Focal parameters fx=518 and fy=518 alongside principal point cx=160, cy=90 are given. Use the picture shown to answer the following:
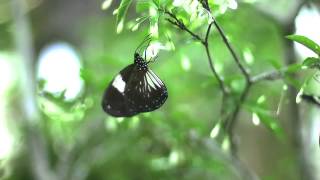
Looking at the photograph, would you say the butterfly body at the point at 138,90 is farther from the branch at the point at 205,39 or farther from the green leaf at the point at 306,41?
the green leaf at the point at 306,41

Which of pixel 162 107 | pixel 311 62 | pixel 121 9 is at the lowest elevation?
pixel 162 107

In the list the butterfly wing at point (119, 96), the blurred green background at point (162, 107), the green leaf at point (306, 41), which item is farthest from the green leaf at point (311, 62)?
the butterfly wing at point (119, 96)

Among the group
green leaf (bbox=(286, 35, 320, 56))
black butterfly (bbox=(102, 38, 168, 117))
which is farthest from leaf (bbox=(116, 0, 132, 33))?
green leaf (bbox=(286, 35, 320, 56))

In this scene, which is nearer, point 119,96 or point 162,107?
point 119,96

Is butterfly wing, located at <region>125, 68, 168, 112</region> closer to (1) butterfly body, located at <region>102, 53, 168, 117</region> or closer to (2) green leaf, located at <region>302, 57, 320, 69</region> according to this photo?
(1) butterfly body, located at <region>102, 53, 168, 117</region>

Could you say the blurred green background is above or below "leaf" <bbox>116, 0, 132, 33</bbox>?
below

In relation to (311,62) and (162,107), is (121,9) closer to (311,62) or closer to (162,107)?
(311,62)

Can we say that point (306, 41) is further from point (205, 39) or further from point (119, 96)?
point (119, 96)

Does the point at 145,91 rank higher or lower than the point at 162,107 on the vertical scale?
higher

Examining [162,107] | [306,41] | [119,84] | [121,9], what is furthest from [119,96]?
[162,107]
